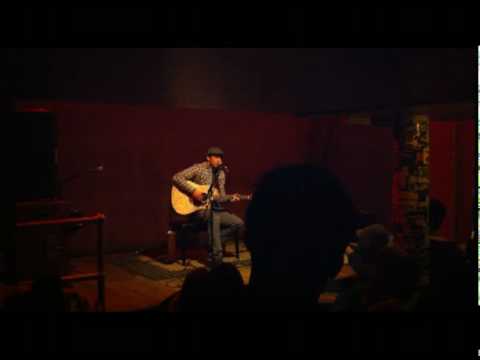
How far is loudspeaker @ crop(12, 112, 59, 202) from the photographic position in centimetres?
478

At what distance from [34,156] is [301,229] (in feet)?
13.0

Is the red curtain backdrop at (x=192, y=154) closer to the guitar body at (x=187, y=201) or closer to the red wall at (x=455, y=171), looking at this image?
the red wall at (x=455, y=171)

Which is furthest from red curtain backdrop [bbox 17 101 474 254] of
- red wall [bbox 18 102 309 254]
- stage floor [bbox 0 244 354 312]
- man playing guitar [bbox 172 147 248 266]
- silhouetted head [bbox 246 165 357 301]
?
silhouetted head [bbox 246 165 357 301]

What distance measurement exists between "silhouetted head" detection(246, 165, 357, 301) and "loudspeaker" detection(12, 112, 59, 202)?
378 cm

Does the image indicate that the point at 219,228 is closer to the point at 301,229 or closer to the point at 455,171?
the point at 455,171

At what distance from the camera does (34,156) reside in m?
4.85

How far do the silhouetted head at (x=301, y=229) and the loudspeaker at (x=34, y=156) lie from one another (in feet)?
12.4

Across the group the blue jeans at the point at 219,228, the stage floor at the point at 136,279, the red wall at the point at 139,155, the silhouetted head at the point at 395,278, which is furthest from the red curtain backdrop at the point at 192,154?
the silhouetted head at the point at 395,278

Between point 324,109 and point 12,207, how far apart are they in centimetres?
466

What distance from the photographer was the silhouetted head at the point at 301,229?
4.86 ft

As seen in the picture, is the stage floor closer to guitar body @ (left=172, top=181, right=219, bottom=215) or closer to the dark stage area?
the dark stage area

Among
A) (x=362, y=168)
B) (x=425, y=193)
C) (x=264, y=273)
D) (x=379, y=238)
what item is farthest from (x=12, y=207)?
(x=362, y=168)

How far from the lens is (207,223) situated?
21.3 ft

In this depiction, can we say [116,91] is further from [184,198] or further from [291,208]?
[291,208]
